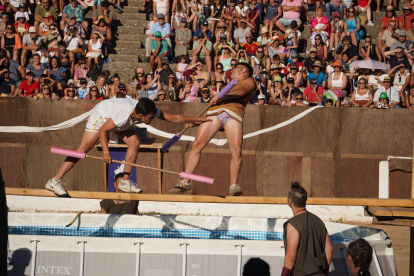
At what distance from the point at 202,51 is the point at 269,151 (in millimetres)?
4204

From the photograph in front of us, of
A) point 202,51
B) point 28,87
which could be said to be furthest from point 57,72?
point 202,51

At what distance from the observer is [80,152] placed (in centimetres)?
659

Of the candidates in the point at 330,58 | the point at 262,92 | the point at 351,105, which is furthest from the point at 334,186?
the point at 330,58

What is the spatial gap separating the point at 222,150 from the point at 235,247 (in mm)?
5061

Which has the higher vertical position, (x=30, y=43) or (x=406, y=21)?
(x=406, y=21)

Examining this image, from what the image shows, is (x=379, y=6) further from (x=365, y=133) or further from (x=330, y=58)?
(x=365, y=133)

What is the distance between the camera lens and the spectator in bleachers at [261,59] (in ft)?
42.7

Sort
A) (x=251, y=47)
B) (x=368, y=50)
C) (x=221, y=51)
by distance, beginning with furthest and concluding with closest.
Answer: (x=221, y=51) < (x=251, y=47) < (x=368, y=50)

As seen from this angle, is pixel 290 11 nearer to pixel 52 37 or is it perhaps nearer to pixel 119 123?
pixel 52 37

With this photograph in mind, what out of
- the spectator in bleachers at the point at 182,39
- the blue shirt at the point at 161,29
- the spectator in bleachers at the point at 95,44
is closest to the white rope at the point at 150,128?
the spectator in bleachers at the point at 95,44

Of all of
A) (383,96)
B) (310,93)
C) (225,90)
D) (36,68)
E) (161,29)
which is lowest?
(225,90)

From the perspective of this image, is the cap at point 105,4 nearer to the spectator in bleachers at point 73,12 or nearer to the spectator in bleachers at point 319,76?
the spectator in bleachers at point 73,12

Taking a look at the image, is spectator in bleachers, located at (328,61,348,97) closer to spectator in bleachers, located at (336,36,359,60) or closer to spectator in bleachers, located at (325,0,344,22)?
spectator in bleachers, located at (336,36,359,60)

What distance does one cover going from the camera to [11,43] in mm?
14273
